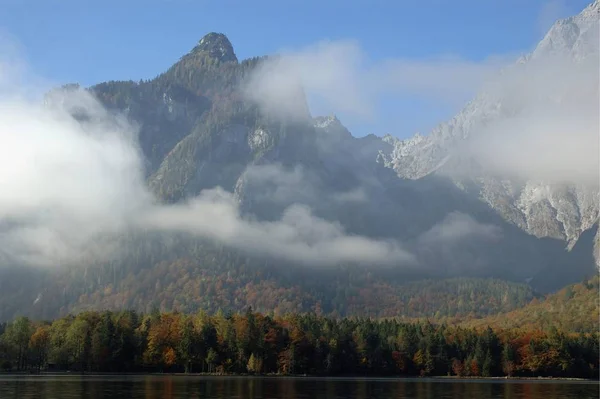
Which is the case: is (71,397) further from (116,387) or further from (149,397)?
(116,387)

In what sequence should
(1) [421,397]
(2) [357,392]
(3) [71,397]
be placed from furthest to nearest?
(2) [357,392]
(1) [421,397]
(3) [71,397]

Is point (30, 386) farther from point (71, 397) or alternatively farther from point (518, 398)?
point (518, 398)

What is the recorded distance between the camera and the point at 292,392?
15788cm

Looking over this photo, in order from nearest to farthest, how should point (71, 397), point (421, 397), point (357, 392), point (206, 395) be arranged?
point (71, 397) < point (206, 395) < point (421, 397) < point (357, 392)

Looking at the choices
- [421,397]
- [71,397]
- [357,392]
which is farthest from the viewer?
[357,392]

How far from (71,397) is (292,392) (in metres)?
48.7

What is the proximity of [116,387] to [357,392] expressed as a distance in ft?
176

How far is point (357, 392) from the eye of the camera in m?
164

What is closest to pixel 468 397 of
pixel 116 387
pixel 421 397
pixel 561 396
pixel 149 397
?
pixel 421 397

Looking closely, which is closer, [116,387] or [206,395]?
[206,395]

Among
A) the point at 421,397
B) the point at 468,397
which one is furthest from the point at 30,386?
the point at 468,397

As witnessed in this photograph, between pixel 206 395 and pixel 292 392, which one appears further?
pixel 292 392

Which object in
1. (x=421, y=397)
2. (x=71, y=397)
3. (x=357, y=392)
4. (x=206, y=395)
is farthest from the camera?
(x=357, y=392)

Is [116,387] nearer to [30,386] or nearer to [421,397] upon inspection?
[30,386]
